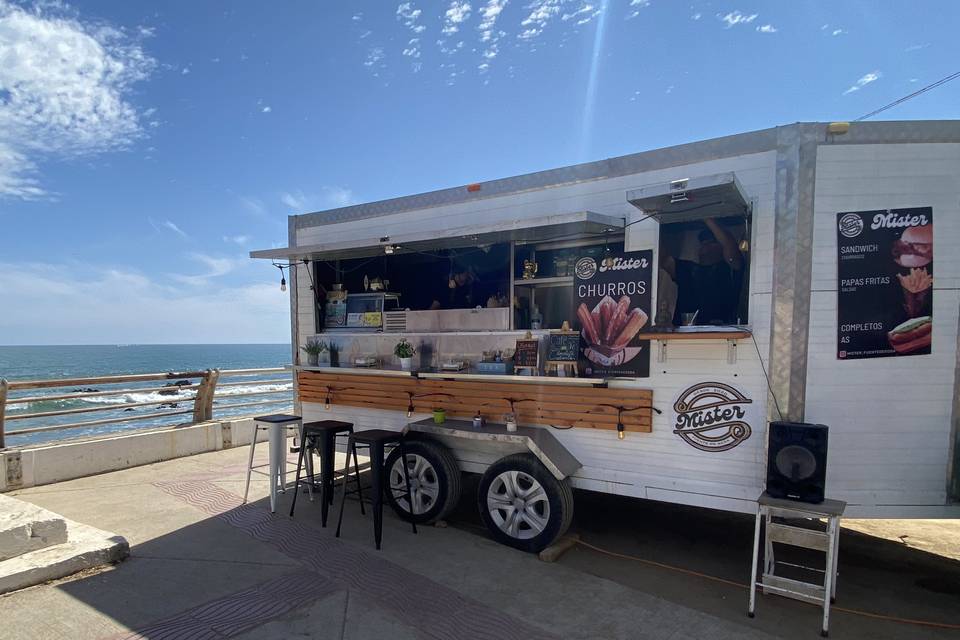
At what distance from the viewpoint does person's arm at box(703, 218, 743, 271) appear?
391 centimetres

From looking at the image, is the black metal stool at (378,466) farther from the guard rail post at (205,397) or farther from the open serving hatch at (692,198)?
the guard rail post at (205,397)

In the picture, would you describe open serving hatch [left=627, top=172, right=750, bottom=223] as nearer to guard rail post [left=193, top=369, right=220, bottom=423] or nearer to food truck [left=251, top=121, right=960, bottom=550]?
food truck [left=251, top=121, right=960, bottom=550]

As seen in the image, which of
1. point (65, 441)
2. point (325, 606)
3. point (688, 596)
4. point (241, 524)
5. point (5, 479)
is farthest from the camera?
point (65, 441)

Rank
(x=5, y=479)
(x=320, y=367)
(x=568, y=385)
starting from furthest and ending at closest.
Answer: (x=320, y=367), (x=5, y=479), (x=568, y=385)

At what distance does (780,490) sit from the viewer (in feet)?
10.8

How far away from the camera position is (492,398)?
4.65 m

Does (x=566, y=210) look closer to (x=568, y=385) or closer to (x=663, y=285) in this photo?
(x=663, y=285)

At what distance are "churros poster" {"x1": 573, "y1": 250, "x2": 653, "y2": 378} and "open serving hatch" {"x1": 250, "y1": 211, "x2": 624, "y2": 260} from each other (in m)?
0.33

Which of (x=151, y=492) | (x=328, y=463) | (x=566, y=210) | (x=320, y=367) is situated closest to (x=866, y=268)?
(x=566, y=210)

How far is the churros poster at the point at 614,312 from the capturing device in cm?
406

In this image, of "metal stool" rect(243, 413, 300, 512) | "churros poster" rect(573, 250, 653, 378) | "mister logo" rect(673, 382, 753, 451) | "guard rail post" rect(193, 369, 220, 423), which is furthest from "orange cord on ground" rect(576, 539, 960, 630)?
"guard rail post" rect(193, 369, 220, 423)

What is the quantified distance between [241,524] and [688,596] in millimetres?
3918

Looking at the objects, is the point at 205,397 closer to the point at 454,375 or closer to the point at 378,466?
the point at 378,466

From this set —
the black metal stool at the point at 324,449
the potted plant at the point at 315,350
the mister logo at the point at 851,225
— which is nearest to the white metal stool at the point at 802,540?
the mister logo at the point at 851,225
